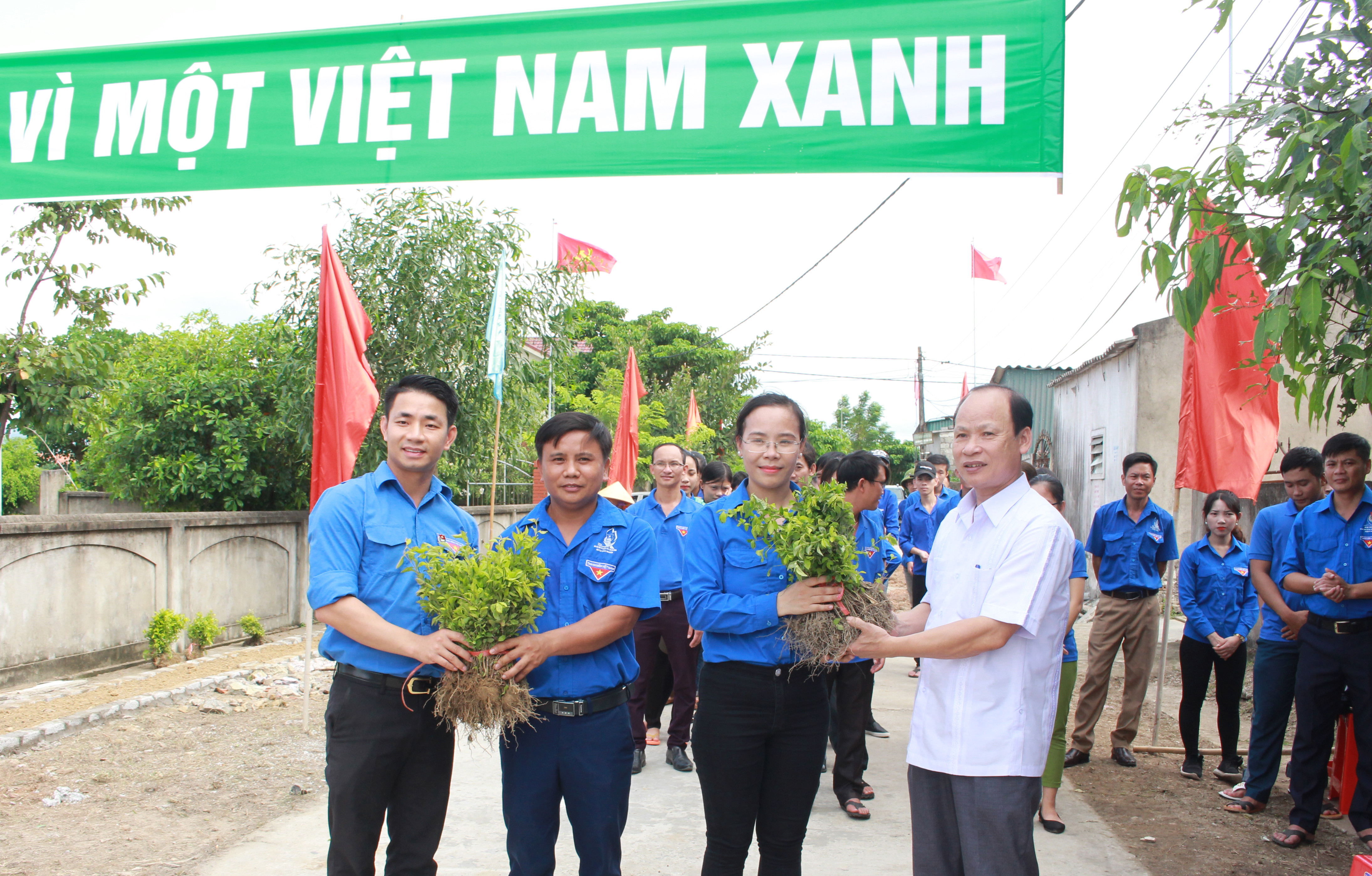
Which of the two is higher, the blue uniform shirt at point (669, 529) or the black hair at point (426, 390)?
the black hair at point (426, 390)

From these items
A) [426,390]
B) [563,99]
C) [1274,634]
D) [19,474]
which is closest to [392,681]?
[426,390]

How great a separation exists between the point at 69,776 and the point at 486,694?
13.7 feet

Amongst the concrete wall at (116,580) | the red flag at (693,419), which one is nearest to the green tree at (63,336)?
the concrete wall at (116,580)

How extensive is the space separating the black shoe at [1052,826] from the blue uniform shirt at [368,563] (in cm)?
327

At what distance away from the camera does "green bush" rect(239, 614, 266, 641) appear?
943 cm

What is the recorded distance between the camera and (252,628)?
9461 mm

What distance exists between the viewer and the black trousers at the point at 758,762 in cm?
277

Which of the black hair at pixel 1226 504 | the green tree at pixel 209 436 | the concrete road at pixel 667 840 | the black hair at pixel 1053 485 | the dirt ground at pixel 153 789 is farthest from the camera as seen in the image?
the green tree at pixel 209 436

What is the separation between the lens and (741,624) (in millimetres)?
2715

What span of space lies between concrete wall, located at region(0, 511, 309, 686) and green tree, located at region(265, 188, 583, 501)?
1523mm

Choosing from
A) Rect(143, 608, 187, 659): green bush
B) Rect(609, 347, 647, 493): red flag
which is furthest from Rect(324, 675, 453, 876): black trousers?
Rect(609, 347, 647, 493): red flag

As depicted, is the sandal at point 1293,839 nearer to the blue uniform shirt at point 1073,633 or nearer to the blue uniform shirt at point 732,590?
the blue uniform shirt at point 1073,633

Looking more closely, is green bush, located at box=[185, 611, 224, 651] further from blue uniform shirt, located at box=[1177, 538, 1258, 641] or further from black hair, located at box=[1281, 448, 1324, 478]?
black hair, located at box=[1281, 448, 1324, 478]

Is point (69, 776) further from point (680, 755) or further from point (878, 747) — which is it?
point (878, 747)
